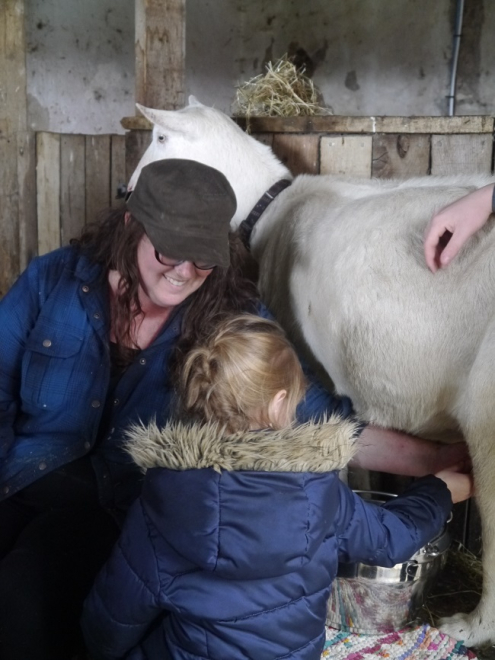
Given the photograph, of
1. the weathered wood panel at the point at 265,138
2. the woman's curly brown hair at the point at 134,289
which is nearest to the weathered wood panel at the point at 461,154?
the weathered wood panel at the point at 265,138

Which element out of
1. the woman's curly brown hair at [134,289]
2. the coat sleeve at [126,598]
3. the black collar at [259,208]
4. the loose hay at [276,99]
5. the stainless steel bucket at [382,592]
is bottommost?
the stainless steel bucket at [382,592]

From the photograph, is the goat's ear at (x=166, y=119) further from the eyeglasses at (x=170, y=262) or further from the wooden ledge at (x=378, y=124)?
the eyeglasses at (x=170, y=262)

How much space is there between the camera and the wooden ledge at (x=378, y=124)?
9.49 ft

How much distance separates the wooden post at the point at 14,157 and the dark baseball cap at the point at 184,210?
2.93 m

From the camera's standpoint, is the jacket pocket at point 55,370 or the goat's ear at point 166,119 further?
the goat's ear at point 166,119

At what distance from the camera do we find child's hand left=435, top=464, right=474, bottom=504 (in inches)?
88.1

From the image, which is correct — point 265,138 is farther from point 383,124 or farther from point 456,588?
point 456,588

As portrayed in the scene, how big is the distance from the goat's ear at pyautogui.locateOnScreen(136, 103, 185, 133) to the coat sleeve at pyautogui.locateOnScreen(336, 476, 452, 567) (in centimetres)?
188

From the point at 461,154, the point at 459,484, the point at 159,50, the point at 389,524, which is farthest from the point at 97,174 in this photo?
the point at 389,524

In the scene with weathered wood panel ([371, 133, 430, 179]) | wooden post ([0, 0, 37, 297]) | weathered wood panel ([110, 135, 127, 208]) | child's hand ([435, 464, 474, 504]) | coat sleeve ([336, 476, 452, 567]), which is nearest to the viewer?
coat sleeve ([336, 476, 452, 567])

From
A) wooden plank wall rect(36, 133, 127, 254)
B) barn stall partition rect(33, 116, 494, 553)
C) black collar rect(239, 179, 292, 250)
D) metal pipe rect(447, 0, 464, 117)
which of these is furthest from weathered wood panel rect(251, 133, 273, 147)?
metal pipe rect(447, 0, 464, 117)

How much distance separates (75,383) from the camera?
89.1 inches

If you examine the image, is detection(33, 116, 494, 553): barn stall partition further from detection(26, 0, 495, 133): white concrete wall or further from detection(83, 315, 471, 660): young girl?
detection(26, 0, 495, 133): white concrete wall

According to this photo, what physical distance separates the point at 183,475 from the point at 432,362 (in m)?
1.01
